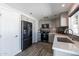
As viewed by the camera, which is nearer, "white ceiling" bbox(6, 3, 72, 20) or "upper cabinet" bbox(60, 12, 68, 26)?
"white ceiling" bbox(6, 3, 72, 20)

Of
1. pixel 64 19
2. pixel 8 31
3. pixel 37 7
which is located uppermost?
pixel 37 7

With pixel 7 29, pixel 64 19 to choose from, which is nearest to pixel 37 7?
pixel 7 29

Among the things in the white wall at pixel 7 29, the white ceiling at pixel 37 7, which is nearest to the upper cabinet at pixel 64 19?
the white ceiling at pixel 37 7

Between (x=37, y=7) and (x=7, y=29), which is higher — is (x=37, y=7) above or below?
above

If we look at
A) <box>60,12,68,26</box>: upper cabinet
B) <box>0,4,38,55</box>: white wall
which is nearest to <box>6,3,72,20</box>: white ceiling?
<box>0,4,38,55</box>: white wall

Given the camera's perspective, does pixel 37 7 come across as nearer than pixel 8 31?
No

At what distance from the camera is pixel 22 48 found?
4.21 metres

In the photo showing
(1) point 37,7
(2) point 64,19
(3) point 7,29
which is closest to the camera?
(3) point 7,29

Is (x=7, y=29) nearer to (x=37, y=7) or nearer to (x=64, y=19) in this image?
(x=37, y=7)

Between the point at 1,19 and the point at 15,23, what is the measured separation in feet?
2.82

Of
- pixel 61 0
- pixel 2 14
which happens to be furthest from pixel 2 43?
pixel 61 0

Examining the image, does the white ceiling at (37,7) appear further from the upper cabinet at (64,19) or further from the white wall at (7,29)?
the upper cabinet at (64,19)

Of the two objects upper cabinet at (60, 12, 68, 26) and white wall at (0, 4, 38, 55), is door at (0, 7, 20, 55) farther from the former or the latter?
upper cabinet at (60, 12, 68, 26)

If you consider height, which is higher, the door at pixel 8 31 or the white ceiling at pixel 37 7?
the white ceiling at pixel 37 7
